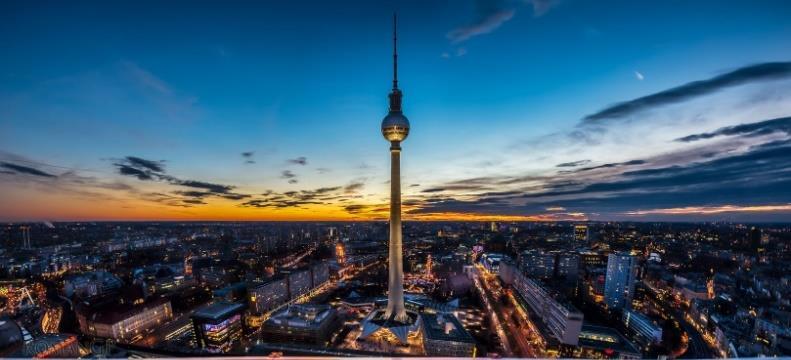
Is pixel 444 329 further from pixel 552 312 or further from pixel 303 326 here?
pixel 303 326

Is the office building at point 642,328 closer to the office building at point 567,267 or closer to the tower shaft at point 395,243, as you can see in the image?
the tower shaft at point 395,243

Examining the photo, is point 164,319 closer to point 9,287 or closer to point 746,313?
point 9,287

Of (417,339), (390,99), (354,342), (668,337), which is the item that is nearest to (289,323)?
(354,342)

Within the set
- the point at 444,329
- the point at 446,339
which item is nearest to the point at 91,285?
the point at 444,329

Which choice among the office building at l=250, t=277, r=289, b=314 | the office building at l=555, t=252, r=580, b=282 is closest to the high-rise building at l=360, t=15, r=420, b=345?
the office building at l=250, t=277, r=289, b=314

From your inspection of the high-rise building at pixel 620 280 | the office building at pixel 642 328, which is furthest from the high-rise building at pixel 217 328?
the high-rise building at pixel 620 280

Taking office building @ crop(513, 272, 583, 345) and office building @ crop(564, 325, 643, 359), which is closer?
office building @ crop(564, 325, 643, 359)

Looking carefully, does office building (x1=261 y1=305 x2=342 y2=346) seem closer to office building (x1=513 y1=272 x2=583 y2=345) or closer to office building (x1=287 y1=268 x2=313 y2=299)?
office building (x1=287 y1=268 x2=313 y2=299)
